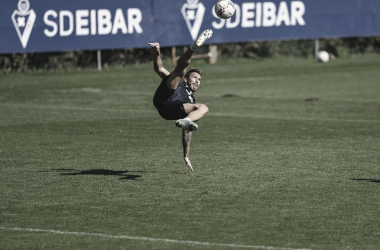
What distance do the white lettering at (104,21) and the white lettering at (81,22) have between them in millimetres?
538

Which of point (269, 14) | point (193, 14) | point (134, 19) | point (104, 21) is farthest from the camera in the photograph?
point (269, 14)

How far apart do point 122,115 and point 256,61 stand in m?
21.3

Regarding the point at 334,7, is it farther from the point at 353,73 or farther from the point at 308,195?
the point at 308,195

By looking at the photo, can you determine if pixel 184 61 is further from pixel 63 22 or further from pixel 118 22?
pixel 118 22

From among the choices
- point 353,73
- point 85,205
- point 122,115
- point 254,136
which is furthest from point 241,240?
point 353,73

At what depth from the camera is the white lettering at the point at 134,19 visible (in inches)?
1213

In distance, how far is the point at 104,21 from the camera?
3042cm

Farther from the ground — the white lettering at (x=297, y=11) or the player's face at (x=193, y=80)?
the player's face at (x=193, y=80)

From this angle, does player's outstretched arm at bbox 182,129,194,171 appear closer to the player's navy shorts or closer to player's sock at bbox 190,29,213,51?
the player's navy shorts

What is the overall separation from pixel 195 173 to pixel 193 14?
20.1 m

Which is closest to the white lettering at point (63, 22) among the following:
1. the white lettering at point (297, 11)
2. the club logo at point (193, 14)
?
the club logo at point (193, 14)

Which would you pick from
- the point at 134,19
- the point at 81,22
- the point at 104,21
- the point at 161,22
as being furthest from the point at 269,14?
the point at 81,22

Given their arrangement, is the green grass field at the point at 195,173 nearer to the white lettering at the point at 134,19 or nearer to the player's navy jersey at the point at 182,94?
the player's navy jersey at the point at 182,94

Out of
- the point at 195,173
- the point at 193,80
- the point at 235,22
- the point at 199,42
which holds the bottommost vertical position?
the point at 195,173
